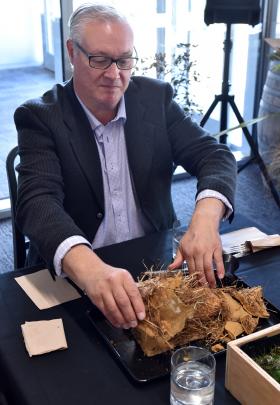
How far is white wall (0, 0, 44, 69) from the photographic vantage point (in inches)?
166

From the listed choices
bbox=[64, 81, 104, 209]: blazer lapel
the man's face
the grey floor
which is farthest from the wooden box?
the grey floor

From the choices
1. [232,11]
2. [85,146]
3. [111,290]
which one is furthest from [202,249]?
[232,11]

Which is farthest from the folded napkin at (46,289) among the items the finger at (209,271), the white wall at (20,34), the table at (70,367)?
the white wall at (20,34)

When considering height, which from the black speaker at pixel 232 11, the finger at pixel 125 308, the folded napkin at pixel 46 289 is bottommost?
the folded napkin at pixel 46 289

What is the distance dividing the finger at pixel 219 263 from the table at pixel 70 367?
8 cm

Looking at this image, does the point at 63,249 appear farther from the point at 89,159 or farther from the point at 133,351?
the point at 89,159

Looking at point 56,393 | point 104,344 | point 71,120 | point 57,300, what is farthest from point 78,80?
point 56,393

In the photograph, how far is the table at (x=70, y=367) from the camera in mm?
943

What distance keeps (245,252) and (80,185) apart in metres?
0.53

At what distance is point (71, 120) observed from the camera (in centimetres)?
159

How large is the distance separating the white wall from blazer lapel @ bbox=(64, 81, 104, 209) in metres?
2.66

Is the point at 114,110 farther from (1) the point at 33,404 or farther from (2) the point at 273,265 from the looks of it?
(1) the point at 33,404

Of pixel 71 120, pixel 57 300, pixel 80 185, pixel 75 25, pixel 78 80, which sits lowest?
pixel 57 300

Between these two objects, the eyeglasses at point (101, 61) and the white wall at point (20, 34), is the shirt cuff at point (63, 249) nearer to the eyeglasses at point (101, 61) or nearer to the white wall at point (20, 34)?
the eyeglasses at point (101, 61)
